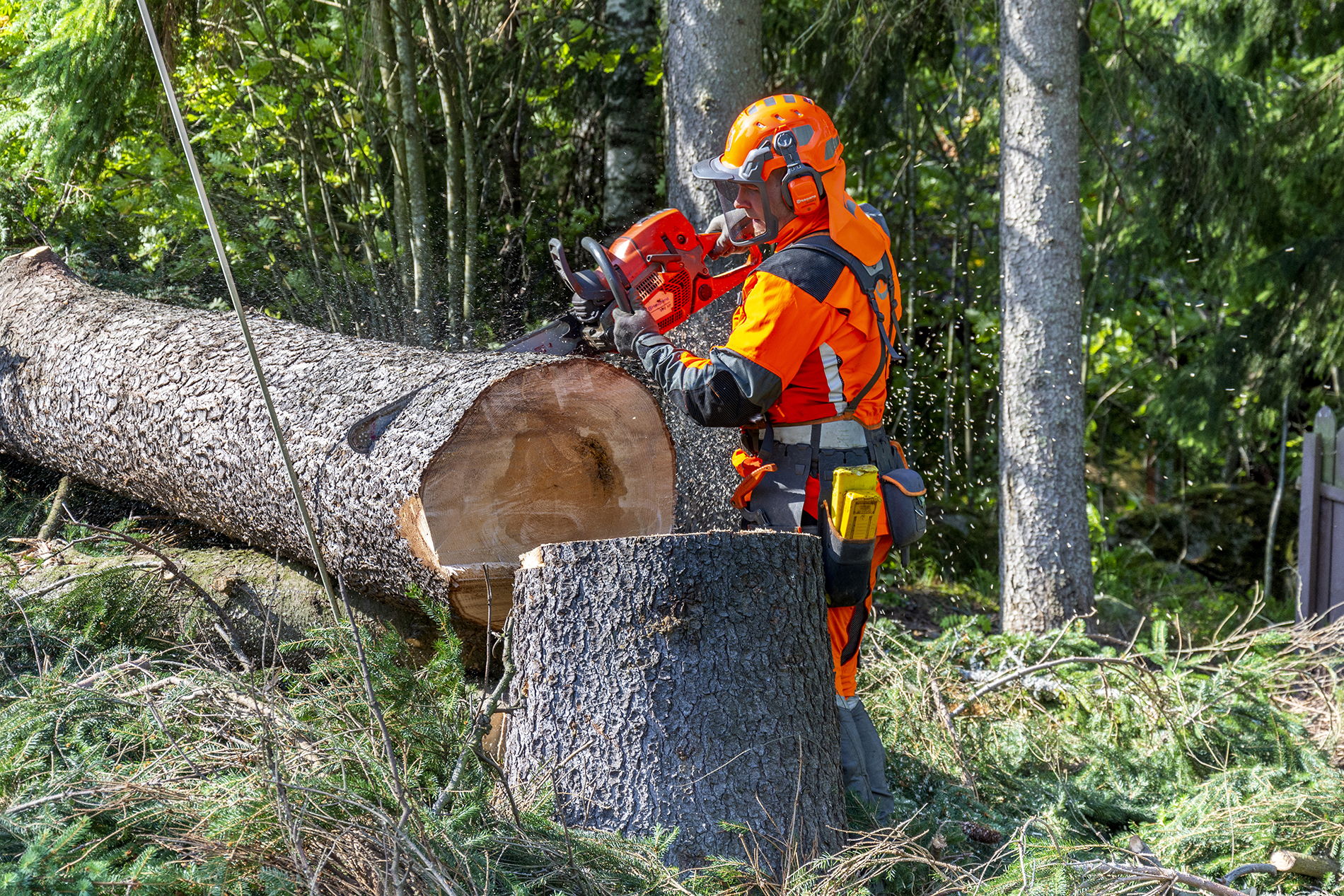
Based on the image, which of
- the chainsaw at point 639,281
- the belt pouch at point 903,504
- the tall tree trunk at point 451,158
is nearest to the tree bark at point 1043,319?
the belt pouch at point 903,504

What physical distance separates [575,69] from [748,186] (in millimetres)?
3763

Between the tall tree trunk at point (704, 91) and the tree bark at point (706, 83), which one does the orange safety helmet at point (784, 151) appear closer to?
the tall tree trunk at point (704, 91)

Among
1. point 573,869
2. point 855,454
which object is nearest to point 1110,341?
point 855,454

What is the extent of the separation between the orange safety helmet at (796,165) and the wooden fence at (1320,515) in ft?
11.9

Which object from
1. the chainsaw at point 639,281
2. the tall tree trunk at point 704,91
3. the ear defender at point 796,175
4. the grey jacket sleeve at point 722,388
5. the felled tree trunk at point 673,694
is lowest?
the felled tree trunk at point 673,694

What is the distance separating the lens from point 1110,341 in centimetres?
782

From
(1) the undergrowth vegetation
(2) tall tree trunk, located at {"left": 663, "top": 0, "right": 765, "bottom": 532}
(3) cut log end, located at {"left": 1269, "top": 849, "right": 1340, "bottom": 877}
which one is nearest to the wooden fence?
(1) the undergrowth vegetation

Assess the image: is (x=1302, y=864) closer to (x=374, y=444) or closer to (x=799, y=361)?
(x=799, y=361)

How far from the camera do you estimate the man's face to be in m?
2.71

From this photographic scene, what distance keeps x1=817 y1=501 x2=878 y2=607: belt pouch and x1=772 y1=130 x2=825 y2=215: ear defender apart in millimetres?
851

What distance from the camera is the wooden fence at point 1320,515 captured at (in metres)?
4.99

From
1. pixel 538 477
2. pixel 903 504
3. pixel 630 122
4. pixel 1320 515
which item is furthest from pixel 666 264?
pixel 1320 515

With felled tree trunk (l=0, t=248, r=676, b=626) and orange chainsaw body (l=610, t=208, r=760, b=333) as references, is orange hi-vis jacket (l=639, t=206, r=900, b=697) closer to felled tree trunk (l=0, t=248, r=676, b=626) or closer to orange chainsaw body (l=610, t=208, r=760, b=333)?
orange chainsaw body (l=610, t=208, r=760, b=333)

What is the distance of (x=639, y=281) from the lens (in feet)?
9.45
